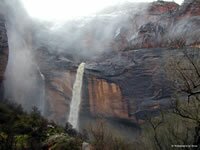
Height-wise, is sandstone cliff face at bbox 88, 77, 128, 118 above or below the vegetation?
above

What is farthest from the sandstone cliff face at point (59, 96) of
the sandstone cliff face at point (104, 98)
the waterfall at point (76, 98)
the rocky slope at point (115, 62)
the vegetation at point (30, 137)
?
the vegetation at point (30, 137)

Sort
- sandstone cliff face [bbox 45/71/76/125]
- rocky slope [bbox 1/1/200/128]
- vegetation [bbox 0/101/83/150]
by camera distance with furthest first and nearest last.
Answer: sandstone cliff face [bbox 45/71/76/125]
rocky slope [bbox 1/1/200/128]
vegetation [bbox 0/101/83/150]

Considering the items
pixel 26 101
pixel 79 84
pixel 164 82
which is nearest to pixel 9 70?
pixel 26 101

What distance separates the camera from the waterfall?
59312 millimetres

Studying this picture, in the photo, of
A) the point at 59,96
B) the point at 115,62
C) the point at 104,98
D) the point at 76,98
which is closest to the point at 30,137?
the point at 104,98

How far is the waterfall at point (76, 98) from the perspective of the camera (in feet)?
195

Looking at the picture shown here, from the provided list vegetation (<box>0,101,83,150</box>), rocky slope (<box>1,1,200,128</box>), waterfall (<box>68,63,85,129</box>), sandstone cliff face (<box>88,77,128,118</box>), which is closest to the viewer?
vegetation (<box>0,101,83,150</box>)

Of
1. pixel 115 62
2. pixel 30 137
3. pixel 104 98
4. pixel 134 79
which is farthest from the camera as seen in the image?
pixel 115 62

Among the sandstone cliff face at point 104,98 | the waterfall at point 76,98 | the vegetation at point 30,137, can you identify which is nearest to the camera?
the vegetation at point 30,137

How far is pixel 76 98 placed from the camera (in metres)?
60.5

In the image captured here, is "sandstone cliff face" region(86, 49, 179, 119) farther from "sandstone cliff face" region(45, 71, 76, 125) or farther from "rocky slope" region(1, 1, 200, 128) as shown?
"sandstone cliff face" region(45, 71, 76, 125)

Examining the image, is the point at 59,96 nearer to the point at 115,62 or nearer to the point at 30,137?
the point at 115,62

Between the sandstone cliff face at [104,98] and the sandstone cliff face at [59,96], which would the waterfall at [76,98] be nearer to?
the sandstone cliff face at [59,96]

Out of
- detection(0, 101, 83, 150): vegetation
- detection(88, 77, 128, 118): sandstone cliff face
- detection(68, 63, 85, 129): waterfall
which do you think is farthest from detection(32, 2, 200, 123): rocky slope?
detection(0, 101, 83, 150): vegetation
